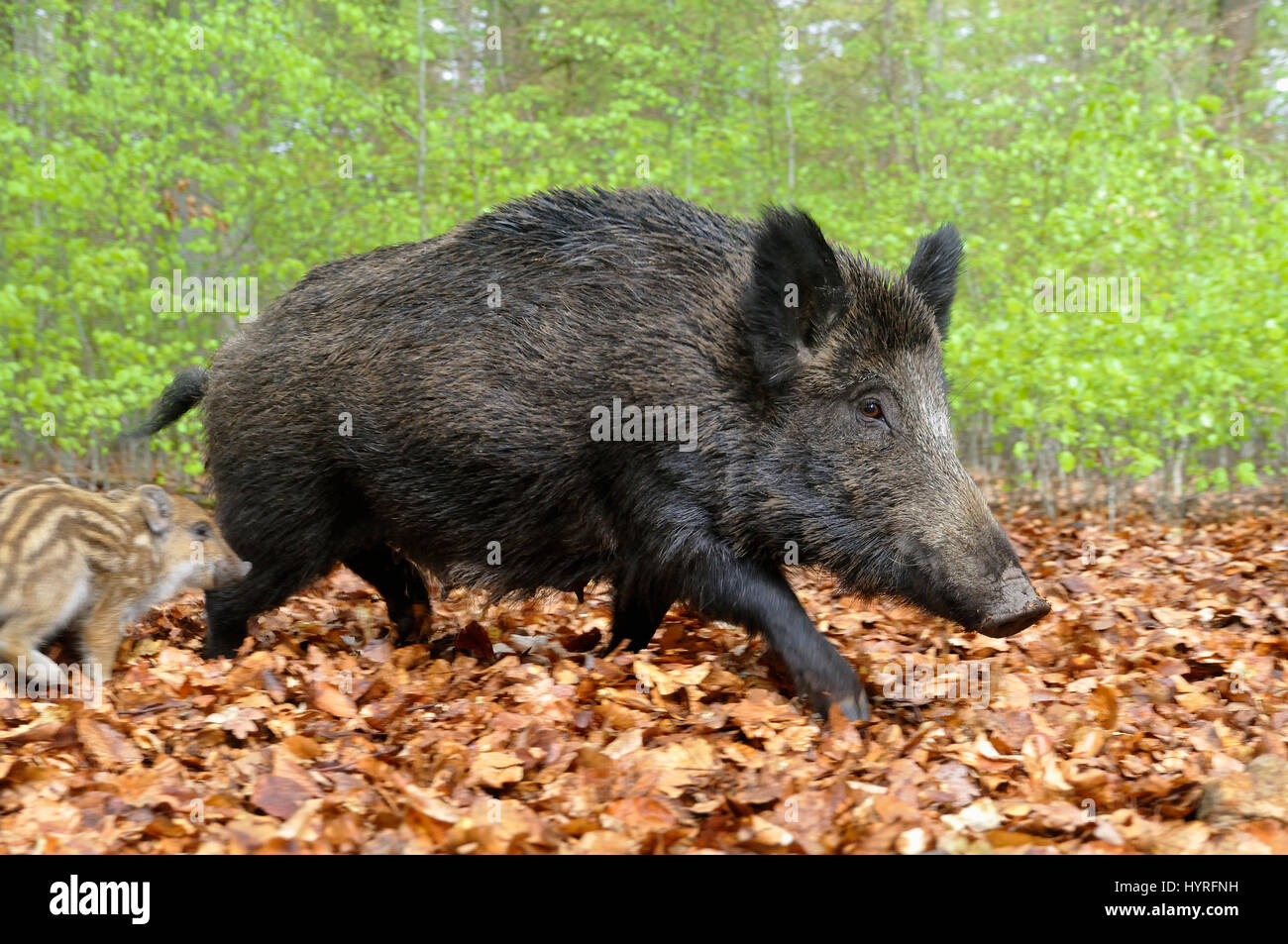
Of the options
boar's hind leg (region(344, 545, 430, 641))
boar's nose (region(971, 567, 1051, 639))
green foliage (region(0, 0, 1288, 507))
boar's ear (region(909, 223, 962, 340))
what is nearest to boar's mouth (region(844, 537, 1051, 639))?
boar's nose (region(971, 567, 1051, 639))

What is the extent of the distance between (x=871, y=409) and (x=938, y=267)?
986 mm

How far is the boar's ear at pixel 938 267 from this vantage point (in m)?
4.93

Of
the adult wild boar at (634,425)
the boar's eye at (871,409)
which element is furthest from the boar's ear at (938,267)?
the boar's eye at (871,409)

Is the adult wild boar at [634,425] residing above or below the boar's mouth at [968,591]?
above

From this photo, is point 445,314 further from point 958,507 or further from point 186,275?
point 186,275

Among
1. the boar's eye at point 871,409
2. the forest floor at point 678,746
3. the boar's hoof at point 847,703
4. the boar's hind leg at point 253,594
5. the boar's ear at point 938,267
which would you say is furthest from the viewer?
the boar's hind leg at point 253,594

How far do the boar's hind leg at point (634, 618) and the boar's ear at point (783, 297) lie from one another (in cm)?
113

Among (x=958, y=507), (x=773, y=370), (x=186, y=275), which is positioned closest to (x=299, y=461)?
(x=773, y=370)

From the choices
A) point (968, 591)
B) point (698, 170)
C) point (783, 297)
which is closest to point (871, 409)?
point (783, 297)

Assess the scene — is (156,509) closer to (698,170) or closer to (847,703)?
(847,703)

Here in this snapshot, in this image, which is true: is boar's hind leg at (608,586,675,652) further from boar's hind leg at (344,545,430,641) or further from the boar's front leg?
boar's hind leg at (344,545,430,641)

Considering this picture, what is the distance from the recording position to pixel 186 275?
10336 millimetres

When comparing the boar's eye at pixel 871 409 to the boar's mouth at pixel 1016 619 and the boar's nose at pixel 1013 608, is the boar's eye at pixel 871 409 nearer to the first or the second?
the boar's nose at pixel 1013 608

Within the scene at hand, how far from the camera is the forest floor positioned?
2744mm
